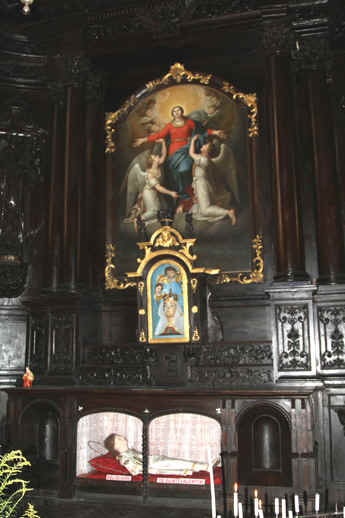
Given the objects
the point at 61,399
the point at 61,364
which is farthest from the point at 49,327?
the point at 61,399

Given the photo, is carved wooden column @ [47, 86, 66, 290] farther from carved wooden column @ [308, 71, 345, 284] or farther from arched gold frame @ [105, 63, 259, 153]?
carved wooden column @ [308, 71, 345, 284]

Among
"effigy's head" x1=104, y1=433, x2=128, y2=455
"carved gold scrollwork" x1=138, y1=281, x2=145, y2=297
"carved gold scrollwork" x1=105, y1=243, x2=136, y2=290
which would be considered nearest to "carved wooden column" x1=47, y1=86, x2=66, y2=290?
"carved gold scrollwork" x1=105, y1=243, x2=136, y2=290

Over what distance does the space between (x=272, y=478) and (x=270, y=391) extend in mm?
1128

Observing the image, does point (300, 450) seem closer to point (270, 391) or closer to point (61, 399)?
point (270, 391)

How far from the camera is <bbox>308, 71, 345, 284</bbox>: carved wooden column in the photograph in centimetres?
775

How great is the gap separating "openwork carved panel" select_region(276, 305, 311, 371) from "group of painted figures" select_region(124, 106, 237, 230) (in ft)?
5.94

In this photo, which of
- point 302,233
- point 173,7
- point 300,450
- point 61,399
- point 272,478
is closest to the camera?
point 300,450

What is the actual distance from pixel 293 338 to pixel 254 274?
131 centimetres

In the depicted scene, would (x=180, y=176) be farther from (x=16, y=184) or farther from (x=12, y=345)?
(x=12, y=345)

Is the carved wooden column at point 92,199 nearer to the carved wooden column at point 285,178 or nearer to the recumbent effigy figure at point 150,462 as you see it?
the recumbent effigy figure at point 150,462

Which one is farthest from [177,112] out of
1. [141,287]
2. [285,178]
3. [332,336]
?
[332,336]

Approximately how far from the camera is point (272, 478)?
6.78 metres

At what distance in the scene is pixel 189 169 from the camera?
8898mm

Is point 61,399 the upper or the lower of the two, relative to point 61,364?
lower
